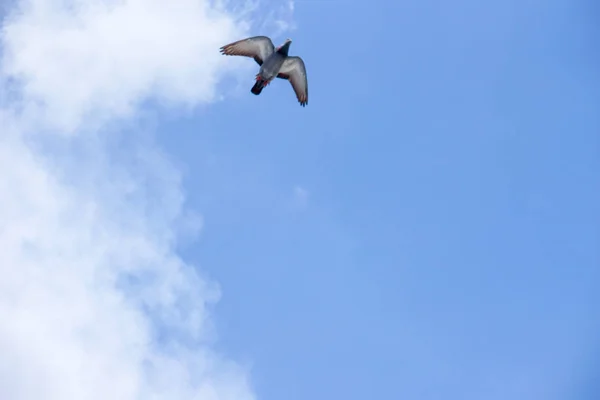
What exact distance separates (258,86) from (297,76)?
10.2ft

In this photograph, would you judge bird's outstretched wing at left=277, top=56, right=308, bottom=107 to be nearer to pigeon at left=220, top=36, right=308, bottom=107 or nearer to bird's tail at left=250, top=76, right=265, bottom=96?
pigeon at left=220, top=36, right=308, bottom=107

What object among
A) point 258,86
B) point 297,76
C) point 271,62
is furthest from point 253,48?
point 297,76

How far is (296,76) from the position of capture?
37625 mm

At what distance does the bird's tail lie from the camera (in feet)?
117

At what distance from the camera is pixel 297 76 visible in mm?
37594

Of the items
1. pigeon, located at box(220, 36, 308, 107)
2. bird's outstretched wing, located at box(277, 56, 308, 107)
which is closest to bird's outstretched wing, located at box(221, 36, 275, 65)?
pigeon, located at box(220, 36, 308, 107)

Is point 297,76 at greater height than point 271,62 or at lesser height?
greater

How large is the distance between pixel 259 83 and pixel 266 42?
8.89 ft

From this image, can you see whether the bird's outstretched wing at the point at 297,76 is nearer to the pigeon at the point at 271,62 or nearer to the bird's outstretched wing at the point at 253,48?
the pigeon at the point at 271,62

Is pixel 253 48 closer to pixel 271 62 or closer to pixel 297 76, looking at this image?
pixel 271 62

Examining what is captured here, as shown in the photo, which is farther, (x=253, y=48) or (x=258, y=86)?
(x=253, y=48)

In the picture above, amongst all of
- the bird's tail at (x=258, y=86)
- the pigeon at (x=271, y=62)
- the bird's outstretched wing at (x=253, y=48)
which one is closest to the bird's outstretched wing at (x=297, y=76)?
the pigeon at (x=271, y=62)

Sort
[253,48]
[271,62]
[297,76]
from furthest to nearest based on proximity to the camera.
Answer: [297,76]
[253,48]
[271,62]

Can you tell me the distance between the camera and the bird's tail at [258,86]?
35625mm
